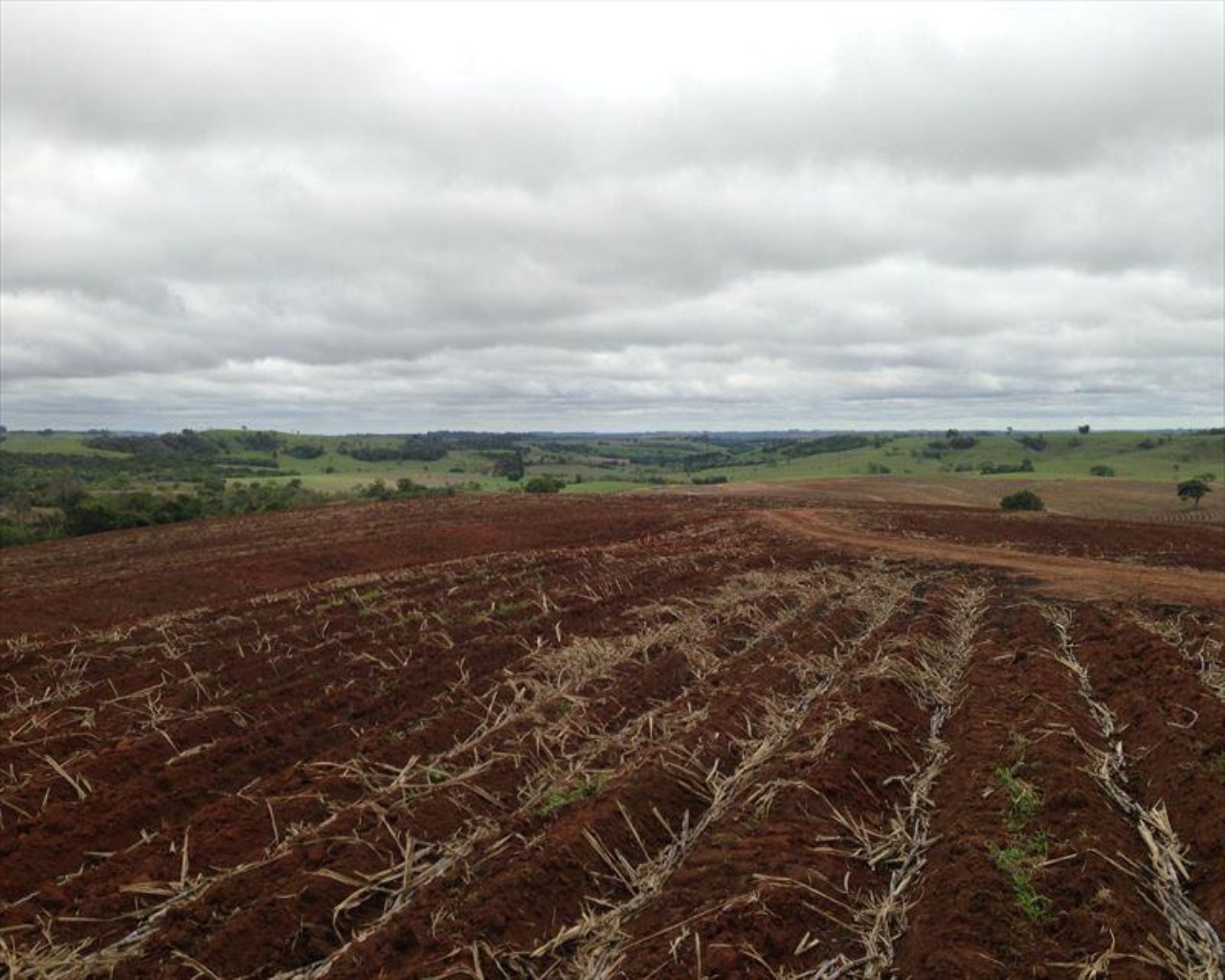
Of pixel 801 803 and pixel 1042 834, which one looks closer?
pixel 1042 834

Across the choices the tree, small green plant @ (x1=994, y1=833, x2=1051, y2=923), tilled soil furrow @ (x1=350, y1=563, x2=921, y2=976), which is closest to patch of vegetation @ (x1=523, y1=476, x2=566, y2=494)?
the tree

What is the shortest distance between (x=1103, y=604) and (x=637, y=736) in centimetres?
1046

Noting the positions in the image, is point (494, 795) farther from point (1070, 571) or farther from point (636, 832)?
point (1070, 571)

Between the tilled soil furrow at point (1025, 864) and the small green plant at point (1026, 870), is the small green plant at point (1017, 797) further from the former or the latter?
the small green plant at point (1026, 870)

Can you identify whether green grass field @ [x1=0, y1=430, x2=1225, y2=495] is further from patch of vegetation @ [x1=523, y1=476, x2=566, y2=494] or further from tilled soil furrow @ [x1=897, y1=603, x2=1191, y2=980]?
tilled soil furrow @ [x1=897, y1=603, x2=1191, y2=980]

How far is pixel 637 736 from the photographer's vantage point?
27.9 feet

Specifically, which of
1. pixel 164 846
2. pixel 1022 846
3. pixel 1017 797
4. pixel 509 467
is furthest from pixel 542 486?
pixel 509 467

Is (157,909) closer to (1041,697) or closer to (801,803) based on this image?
(801,803)

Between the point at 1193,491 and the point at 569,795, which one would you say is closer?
the point at 569,795

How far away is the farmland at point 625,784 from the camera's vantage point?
5.19m

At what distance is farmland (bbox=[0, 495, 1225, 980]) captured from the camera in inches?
204

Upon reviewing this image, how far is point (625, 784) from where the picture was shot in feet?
23.6

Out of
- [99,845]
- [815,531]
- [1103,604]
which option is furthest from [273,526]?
[1103,604]

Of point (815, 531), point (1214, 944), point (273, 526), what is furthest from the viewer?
point (273, 526)
